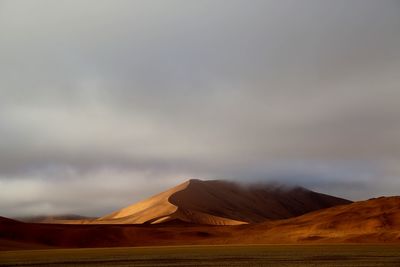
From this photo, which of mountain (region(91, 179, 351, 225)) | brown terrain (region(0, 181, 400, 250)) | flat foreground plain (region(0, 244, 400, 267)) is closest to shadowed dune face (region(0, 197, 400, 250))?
brown terrain (region(0, 181, 400, 250))

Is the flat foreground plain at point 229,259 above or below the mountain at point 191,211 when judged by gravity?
below

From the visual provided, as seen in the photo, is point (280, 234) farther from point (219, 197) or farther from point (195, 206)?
point (219, 197)

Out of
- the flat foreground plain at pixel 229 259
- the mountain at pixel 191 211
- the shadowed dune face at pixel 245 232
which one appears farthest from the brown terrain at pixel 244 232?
the mountain at pixel 191 211

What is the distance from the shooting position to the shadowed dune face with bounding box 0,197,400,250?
250 feet

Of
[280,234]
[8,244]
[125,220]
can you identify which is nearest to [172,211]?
[125,220]

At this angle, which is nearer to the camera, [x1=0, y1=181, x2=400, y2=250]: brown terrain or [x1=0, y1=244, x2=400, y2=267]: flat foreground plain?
[x1=0, y1=244, x2=400, y2=267]: flat foreground plain

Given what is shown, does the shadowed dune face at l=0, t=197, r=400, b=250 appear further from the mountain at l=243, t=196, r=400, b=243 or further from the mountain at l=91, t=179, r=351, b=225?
the mountain at l=91, t=179, r=351, b=225

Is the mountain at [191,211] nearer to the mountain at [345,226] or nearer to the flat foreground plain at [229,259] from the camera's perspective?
the mountain at [345,226]

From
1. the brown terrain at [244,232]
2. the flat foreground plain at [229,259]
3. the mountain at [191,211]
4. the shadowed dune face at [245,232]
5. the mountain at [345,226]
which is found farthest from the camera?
the mountain at [191,211]

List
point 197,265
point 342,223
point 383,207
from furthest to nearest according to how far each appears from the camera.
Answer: point 383,207 → point 342,223 → point 197,265

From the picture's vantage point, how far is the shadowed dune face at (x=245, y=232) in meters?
76.2

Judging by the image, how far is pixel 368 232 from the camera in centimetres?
7538

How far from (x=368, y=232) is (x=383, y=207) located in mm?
14921

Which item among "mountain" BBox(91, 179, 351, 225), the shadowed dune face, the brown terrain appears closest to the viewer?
the brown terrain
